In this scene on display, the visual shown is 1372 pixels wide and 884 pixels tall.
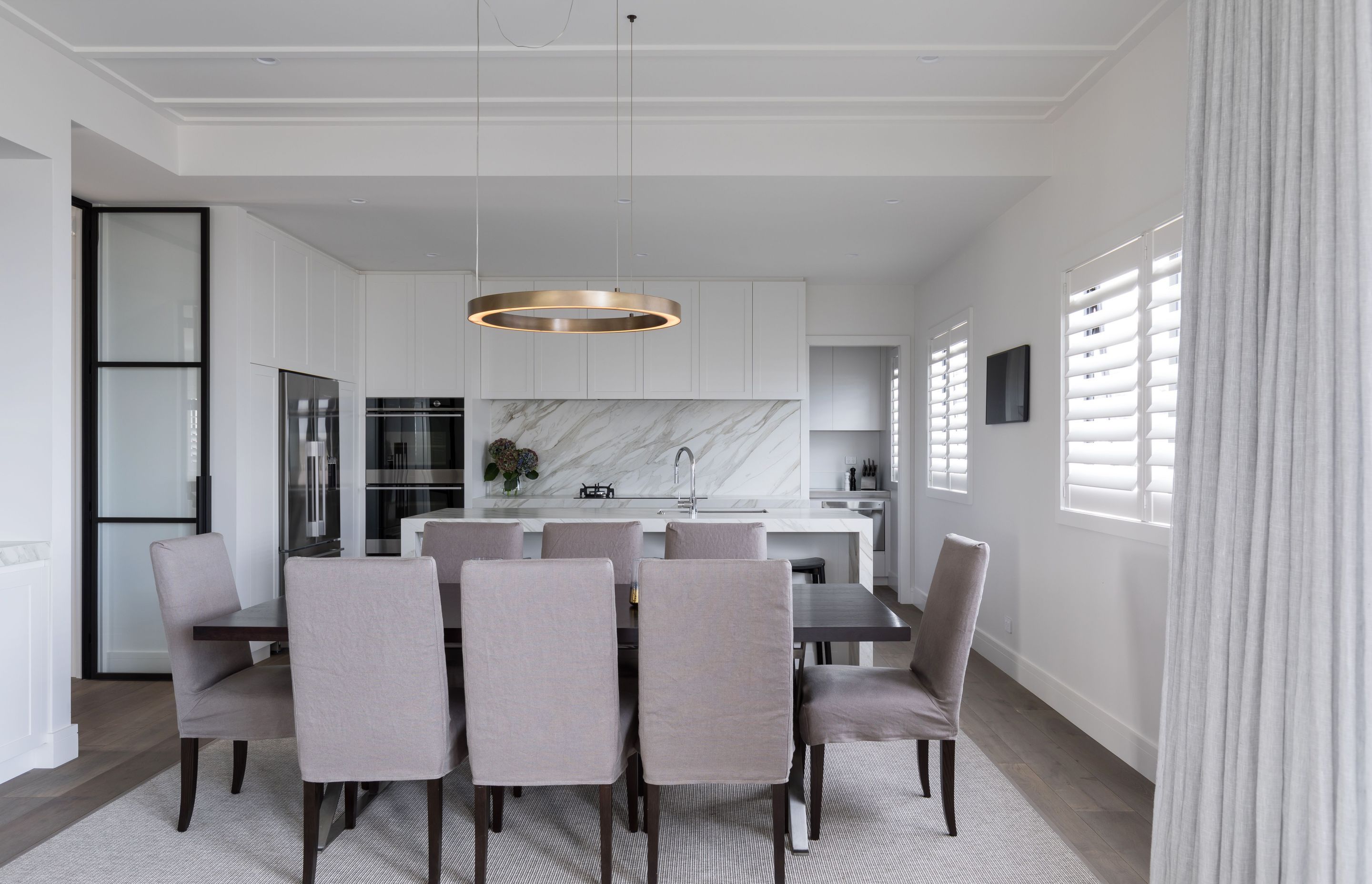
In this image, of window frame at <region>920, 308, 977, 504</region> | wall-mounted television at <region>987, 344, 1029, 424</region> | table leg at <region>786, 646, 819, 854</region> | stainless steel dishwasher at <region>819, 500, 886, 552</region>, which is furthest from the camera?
stainless steel dishwasher at <region>819, 500, 886, 552</region>

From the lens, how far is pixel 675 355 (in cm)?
629

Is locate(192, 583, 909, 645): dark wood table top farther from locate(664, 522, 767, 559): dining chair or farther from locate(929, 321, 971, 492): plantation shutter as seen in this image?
locate(929, 321, 971, 492): plantation shutter

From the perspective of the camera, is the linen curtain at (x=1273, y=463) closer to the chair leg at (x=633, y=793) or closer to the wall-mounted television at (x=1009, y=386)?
the chair leg at (x=633, y=793)

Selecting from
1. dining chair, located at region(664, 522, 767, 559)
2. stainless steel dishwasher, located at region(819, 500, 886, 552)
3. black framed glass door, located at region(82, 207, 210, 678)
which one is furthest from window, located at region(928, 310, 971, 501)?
black framed glass door, located at region(82, 207, 210, 678)

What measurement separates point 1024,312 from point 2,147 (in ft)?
14.5

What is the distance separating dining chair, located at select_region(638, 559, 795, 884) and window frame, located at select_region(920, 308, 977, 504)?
313 cm

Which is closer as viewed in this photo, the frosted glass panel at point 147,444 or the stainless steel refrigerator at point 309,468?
the frosted glass panel at point 147,444

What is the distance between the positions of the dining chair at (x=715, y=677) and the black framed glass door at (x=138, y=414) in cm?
320

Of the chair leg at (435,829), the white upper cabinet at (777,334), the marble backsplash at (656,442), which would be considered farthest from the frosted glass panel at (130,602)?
the white upper cabinet at (777,334)

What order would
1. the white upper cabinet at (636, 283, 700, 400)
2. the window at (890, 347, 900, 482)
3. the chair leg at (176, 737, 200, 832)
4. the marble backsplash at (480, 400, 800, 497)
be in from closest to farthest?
the chair leg at (176, 737, 200, 832)
the white upper cabinet at (636, 283, 700, 400)
the marble backsplash at (480, 400, 800, 497)
the window at (890, 347, 900, 482)

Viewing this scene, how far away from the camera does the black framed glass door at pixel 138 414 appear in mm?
4250

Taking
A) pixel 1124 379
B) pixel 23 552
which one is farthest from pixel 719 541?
pixel 23 552

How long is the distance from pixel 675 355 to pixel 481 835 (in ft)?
14.6

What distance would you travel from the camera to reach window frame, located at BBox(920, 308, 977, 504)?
4984 millimetres
